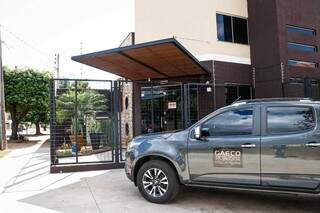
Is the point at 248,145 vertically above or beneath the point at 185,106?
beneath

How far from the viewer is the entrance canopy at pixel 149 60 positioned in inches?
380

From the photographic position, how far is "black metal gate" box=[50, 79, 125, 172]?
10000mm

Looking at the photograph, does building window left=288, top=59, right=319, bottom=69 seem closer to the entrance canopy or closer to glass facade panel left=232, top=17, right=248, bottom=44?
glass facade panel left=232, top=17, right=248, bottom=44

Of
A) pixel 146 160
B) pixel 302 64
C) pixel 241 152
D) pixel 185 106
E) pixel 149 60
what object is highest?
pixel 302 64

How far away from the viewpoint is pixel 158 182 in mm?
6441

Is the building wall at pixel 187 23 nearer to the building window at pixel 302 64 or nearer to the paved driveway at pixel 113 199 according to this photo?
the building window at pixel 302 64

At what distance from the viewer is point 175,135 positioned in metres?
6.41

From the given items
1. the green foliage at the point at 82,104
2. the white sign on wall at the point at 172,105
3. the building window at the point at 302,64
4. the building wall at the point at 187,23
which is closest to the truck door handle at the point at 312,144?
the white sign on wall at the point at 172,105

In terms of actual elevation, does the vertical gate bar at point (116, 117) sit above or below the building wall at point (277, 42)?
below

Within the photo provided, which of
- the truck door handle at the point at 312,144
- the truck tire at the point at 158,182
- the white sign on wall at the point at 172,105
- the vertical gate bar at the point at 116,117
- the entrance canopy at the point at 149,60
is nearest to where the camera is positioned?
the truck door handle at the point at 312,144

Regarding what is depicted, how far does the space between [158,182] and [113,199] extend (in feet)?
3.53

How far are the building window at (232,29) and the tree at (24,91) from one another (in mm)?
15159

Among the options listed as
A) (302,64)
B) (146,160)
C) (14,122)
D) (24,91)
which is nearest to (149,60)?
(146,160)

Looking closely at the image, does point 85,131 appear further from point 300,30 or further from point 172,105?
point 300,30
